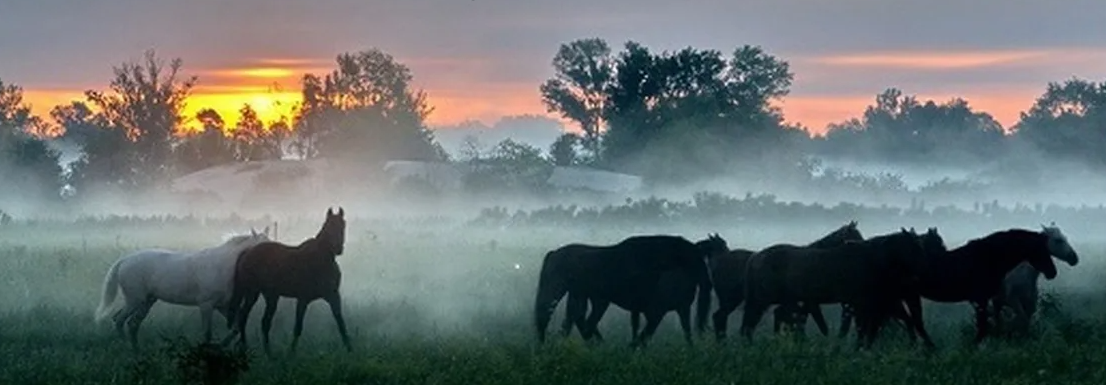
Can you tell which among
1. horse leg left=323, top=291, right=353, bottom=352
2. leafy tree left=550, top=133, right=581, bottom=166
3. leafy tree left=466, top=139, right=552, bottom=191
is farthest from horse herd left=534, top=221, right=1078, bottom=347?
leafy tree left=550, top=133, right=581, bottom=166

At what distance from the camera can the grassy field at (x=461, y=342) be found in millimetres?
19375

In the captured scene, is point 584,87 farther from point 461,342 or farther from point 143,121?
point 461,342

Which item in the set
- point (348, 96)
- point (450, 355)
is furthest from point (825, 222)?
point (348, 96)

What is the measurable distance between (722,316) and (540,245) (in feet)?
59.2

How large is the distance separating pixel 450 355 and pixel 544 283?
4371 millimetres

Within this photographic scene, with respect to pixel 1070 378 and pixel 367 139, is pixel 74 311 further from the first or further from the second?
pixel 367 139

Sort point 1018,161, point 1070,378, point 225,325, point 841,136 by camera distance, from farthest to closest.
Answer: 1. point 841,136
2. point 1018,161
3. point 225,325
4. point 1070,378

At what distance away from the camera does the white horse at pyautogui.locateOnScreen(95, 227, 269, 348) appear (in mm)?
25406

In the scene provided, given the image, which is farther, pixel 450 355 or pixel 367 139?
pixel 367 139

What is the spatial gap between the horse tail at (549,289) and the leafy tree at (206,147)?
70213 millimetres

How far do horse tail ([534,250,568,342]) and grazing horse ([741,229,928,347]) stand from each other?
8.81 ft

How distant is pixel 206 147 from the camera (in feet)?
320

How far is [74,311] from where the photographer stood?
2894 cm

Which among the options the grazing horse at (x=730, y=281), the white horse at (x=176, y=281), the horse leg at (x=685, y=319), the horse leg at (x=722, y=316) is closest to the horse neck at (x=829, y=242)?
the grazing horse at (x=730, y=281)
